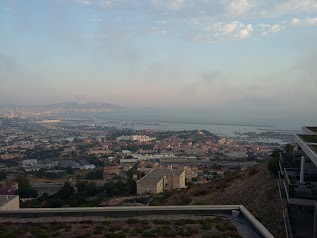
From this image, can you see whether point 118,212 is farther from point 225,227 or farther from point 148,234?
point 225,227

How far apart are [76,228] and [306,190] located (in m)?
3.79

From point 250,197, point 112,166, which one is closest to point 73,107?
point 112,166

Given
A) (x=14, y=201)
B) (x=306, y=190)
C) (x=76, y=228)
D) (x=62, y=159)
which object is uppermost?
(x=306, y=190)

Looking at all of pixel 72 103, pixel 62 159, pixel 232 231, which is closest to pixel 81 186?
pixel 232 231

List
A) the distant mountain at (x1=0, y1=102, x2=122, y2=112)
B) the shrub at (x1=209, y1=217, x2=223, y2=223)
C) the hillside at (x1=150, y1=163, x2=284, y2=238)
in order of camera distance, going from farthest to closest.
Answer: the distant mountain at (x1=0, y1=102, x2=122, y2=112), the hillside at (x1=150, y1=163, x2=284, y2=238), the shrub at (x1=209, y1=217, x2=223, y2=223)

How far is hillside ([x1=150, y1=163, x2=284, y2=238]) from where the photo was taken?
7.81m

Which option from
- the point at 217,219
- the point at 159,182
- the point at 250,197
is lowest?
the point at 159,182

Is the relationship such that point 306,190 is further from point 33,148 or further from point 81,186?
point 33,148

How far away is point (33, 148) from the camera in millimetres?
54156

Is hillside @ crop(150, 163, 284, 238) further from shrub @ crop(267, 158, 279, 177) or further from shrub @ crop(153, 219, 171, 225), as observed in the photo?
shrub @ crop(153, 219, 171, 225)

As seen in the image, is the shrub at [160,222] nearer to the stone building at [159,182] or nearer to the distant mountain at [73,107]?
the stone building at [159,182]

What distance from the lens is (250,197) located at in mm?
9641

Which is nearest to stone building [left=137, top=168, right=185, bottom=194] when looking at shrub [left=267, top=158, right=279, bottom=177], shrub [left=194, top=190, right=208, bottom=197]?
shrub [left=194, top=190, right=208, bottom=197]

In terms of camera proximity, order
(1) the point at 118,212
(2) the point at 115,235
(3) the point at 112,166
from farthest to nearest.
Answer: (3) the point at 112,166, (1) the point at 118,212, (2) the point at 115,235
